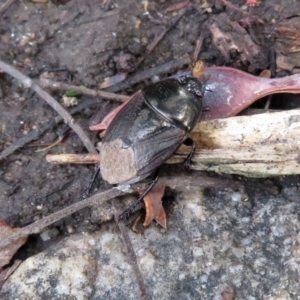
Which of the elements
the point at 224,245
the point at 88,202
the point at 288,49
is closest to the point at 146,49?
the point at 288,49

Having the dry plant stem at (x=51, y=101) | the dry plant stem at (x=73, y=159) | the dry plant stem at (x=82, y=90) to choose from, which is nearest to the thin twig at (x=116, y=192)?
the dry plant stem at (x=73, y=159)

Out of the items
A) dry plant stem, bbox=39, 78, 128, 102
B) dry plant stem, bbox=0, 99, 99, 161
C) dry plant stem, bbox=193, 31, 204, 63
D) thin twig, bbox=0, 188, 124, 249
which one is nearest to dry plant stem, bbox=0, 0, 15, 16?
dry plant stem, bbox=39, 78, 128, 102

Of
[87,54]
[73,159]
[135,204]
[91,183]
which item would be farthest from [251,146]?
[87,54]

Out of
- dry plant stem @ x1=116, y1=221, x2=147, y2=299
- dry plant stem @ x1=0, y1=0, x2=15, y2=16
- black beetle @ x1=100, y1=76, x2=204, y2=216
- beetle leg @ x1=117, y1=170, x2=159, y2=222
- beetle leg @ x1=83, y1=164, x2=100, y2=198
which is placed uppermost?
dry plant stem @ x1=0, y1=0, x2=15, y2=16

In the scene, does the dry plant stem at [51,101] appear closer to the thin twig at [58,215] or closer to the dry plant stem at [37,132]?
the dry plant stem at [37,132]

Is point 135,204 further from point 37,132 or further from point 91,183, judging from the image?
point 37,132

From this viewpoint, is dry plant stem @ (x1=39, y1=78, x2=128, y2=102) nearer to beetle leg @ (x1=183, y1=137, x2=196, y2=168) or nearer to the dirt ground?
the dirt ground
